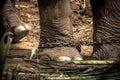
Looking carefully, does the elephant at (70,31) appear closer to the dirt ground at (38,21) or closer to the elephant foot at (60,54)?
the elephant foot at (60,54)

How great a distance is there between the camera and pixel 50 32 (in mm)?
2422

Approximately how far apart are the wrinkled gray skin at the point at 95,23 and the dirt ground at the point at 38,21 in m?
0.33

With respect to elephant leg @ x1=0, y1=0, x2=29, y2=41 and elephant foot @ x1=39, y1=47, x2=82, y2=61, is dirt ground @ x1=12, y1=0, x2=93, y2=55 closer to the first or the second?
elephant leg @ x1=0, y1=0, x2=29, y2=41

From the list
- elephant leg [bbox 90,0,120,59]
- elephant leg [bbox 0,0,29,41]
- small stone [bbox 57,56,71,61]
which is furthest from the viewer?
elephant leg [bbox 0,0,29,41]

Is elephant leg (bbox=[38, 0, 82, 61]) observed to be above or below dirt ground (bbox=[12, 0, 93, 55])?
above

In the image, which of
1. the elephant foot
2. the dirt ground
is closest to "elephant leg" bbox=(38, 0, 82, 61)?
the elephant foot

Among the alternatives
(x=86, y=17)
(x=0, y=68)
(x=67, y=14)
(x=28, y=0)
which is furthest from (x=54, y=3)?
(x=28, y=0)

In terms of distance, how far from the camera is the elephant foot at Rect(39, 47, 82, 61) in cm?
225

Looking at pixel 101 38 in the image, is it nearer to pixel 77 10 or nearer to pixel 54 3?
pixel 54 3

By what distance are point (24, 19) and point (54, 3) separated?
3.82ft

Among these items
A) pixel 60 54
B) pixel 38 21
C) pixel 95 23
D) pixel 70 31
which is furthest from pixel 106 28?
pixel 38 21

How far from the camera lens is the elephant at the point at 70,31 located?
2.33 m

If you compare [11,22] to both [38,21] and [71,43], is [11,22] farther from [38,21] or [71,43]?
[71,43]

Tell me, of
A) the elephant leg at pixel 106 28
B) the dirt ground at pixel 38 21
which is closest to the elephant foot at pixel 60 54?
the elephant leg at pixel 106 28
